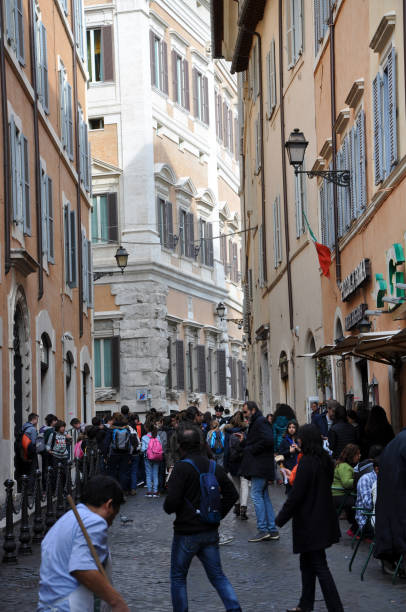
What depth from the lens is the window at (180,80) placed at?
4528cm

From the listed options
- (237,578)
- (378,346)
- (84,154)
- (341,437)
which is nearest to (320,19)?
(341,437)

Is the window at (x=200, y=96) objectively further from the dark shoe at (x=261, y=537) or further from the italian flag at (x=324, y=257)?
the dark shoe at (x=261, y=537)

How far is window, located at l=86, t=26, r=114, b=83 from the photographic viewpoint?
4225cm

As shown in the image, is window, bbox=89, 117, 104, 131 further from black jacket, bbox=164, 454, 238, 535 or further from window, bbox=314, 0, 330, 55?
black jacket, bbox=164, 454, 238, 535

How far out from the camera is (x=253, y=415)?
15008mm

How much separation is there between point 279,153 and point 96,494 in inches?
914

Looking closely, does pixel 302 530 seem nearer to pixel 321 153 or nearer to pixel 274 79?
pixel 321 153

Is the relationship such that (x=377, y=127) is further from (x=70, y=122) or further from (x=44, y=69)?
(x=70, y=122)

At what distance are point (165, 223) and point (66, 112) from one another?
15.0m

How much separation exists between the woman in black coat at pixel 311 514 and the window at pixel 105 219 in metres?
32.4

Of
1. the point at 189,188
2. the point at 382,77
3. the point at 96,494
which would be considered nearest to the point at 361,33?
the point at 382,77

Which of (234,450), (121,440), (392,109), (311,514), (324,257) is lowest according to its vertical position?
(311,514)

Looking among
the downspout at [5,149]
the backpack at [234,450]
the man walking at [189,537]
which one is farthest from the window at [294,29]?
the man walking at [189,537]

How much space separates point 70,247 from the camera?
2809 centimetres
